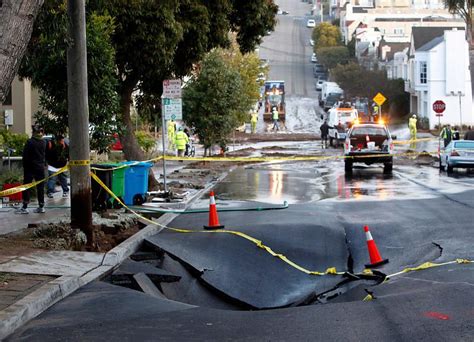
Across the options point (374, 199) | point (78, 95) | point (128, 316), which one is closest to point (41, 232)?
point (78, 95)

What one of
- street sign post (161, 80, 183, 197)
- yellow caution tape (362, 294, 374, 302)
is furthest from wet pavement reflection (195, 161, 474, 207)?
yellow caution tape (362, 294, 374, 302)

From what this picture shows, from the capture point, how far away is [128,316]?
A: 29.5 feet

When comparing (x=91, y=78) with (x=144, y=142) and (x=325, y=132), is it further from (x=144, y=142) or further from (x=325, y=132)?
(x=325, y=132)

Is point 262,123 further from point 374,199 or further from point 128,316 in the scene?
point 128,316

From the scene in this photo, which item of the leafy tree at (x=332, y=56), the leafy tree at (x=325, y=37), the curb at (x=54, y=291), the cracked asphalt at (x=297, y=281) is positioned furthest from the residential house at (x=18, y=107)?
the leafy tree at (x=325, y=37)

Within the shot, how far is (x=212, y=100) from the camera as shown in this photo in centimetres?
3756

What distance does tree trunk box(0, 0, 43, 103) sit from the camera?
9.19 metres

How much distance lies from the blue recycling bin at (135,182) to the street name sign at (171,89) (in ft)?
9.84

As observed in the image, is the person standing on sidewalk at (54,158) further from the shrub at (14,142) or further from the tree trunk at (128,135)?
the shrub at (14,142)

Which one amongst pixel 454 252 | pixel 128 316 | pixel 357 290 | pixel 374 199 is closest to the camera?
pixel 128 316

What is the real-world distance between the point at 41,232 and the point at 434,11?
154381 mm

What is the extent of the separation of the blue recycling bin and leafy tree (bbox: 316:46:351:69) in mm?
94292

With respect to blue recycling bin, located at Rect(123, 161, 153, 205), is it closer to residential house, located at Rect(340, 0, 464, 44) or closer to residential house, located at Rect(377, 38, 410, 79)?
residential house, located at Rect(377, 38, 410, 79)

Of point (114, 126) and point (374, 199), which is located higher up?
point (114, 126)
